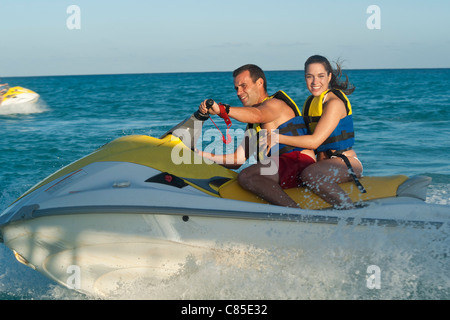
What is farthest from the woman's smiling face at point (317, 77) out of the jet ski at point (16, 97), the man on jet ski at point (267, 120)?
the jet ski at point (16, 97)

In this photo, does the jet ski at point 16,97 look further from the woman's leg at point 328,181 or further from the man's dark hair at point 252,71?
the woman's leg at point 328,181

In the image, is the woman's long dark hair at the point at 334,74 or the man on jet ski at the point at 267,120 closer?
the man on jet ski at the point at 267,120

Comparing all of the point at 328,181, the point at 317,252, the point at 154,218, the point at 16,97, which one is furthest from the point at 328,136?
the point at 16,97

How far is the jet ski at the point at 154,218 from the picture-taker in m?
3.02

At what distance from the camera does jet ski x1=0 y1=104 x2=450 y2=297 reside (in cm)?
302

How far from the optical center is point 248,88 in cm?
348

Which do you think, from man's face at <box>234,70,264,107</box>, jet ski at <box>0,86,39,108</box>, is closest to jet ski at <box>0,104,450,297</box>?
man's face at <box>234,70,264,107</box>

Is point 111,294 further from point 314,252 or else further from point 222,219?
point 314,252

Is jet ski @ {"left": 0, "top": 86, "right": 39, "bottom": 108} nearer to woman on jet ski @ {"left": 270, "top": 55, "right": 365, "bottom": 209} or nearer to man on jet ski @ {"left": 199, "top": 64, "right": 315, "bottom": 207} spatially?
man on jet ski @ {"left": 199, "top": 64, "right": 315, "bottom": 207}

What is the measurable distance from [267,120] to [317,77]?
475 mm

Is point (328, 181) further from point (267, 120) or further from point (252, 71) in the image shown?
point (252, 71)

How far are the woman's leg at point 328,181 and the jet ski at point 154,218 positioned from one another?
7 centimetres
